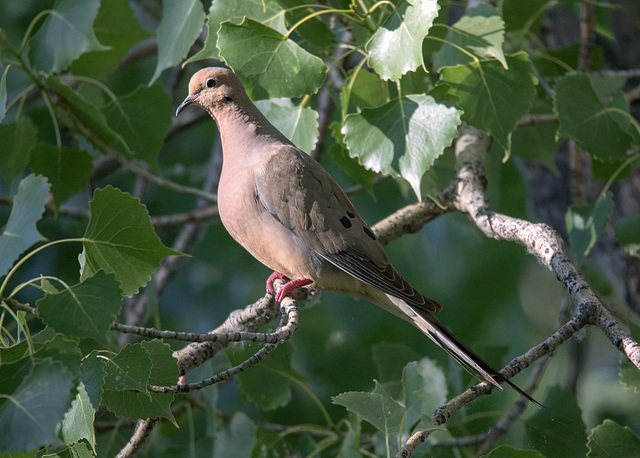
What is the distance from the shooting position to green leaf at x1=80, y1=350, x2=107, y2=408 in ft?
5.54

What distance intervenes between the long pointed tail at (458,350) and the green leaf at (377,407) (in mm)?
260

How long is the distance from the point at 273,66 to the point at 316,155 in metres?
1.80

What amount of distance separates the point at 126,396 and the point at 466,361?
999 mm

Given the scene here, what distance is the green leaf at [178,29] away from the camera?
2.44m

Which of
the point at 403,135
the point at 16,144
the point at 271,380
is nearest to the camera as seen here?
the point at 403,135

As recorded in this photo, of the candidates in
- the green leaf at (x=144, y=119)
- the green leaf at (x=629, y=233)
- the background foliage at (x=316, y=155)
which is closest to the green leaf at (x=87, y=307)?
the background foliage at (x=316, y=155)

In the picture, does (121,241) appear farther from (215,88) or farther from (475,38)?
(475,38)

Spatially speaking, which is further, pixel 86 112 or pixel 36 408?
Result: pixel 86 112

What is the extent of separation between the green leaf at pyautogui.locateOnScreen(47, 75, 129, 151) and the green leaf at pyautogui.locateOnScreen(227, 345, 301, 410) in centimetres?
113

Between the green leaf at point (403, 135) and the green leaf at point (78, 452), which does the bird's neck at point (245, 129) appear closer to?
the green leaf at point (403, 135)

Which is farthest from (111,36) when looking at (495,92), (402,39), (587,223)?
(587,223)

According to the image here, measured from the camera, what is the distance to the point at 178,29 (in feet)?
8.21

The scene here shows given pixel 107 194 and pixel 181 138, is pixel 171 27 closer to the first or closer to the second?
pixel 107 194

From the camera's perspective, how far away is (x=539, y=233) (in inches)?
80.9
